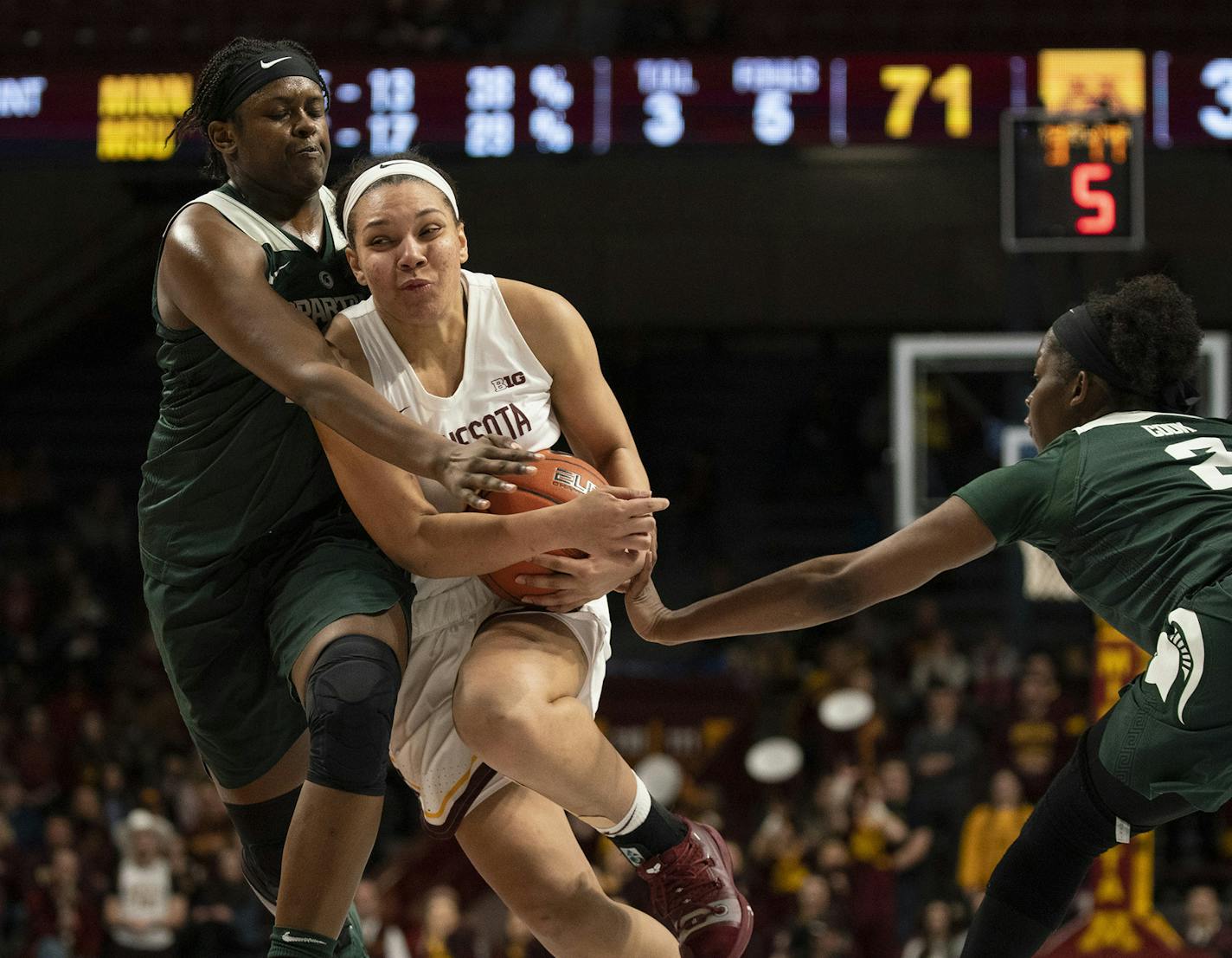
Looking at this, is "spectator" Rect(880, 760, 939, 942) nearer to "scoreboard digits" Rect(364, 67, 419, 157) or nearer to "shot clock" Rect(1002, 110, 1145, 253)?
"shot clock" Rect(1002, 110, 1145, 253)

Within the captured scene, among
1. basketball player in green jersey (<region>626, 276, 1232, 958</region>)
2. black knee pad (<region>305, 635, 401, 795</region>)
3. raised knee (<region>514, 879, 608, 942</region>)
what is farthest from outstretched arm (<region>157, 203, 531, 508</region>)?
raised knee (<region>514, 879, 608, 942</region>)

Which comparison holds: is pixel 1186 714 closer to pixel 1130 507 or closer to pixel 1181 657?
pixel 1181 657

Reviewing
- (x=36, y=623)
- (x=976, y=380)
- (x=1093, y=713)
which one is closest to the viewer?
(x=1093, y=713)

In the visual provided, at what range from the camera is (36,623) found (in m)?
13.2

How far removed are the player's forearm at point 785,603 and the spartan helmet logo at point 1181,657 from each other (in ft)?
1.94

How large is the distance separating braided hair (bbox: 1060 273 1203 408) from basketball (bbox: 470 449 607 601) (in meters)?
1.03

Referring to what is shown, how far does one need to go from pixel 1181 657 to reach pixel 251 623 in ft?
6.20

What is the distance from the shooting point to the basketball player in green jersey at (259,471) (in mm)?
3340

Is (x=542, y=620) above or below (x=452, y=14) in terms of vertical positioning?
below

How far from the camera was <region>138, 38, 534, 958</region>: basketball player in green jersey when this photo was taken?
3340 millimetres

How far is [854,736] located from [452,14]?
5.64 meters

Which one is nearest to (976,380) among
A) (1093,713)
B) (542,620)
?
(1093,713)

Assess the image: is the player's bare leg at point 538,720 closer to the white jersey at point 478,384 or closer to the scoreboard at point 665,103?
the white jersey at point 478,384

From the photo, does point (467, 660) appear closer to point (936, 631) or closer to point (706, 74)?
point (706, 74)
